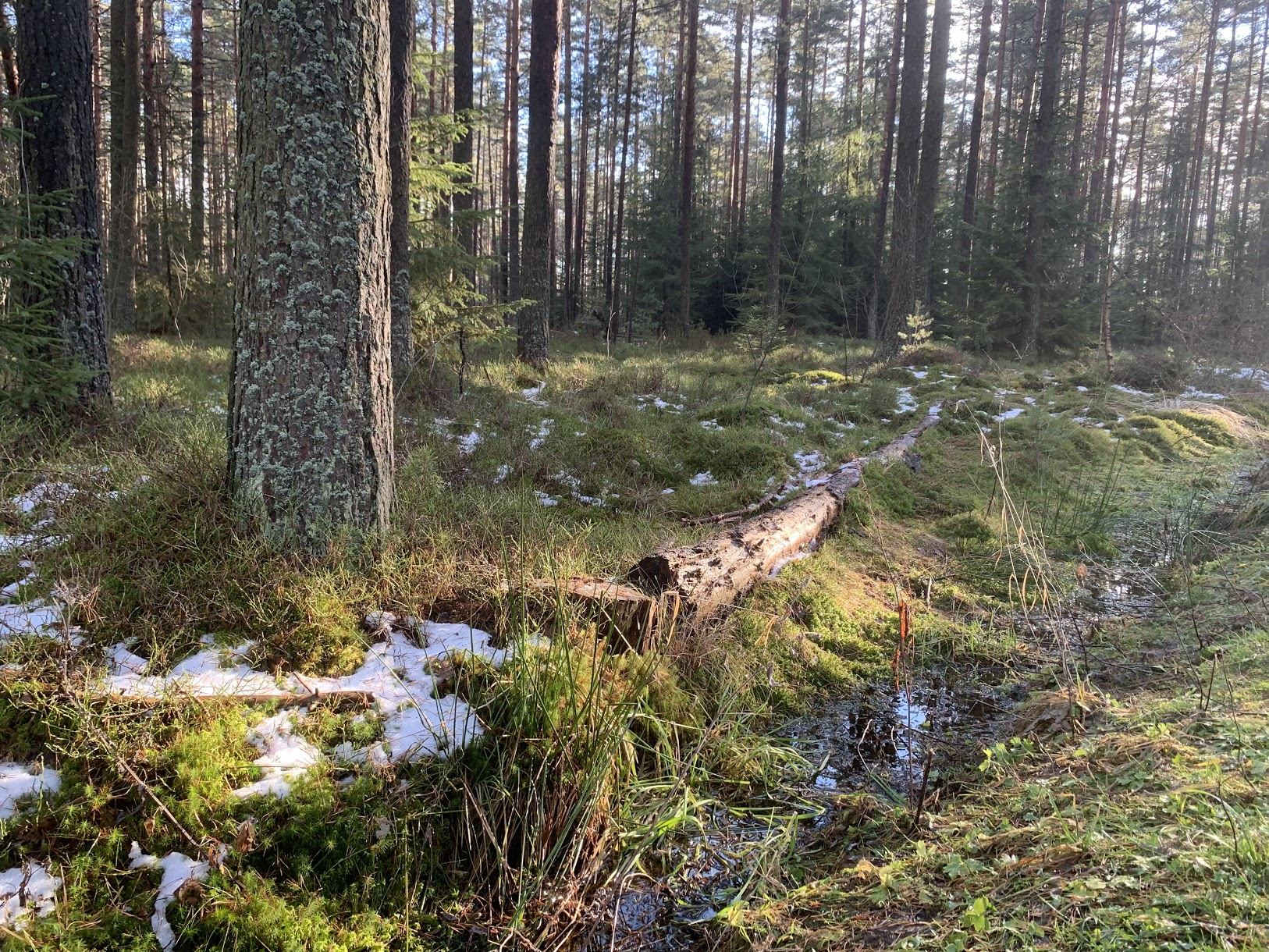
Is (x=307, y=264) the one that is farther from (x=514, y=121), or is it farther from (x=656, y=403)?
(x=514, y=121)

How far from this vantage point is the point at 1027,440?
828 cm

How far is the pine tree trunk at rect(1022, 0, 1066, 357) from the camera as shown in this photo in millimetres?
14711

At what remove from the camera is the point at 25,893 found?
5.83 feet

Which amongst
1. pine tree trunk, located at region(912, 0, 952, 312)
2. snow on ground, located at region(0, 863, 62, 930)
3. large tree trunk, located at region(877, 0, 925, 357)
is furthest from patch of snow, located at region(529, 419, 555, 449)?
pine tree trunk, located at region(912, 0, 952, 312)

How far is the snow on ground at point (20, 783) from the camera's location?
76.6 inches

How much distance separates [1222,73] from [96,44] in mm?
37773

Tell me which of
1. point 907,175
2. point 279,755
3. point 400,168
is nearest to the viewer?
point 279,755

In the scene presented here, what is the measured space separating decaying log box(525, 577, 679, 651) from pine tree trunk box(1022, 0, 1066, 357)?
620 inches

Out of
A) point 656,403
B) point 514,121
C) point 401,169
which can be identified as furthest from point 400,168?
point 514,121

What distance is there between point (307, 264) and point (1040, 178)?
56.8ft

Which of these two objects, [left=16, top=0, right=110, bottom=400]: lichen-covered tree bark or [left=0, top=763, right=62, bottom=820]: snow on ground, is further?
[left=16, top=0, right=110, bottom=400]: lichen-covered tree bark

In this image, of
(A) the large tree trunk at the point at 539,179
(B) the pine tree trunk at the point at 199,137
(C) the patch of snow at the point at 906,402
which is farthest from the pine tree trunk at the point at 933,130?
(B) the pine tree trunk at the point at 199,137

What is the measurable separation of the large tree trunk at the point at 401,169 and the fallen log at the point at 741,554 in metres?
4.51

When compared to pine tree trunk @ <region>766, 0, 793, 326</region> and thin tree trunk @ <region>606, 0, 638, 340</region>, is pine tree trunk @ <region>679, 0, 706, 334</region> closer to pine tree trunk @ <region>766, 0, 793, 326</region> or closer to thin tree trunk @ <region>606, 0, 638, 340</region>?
pine tree trunk @ <region>766, 0, 793, 326</region>
